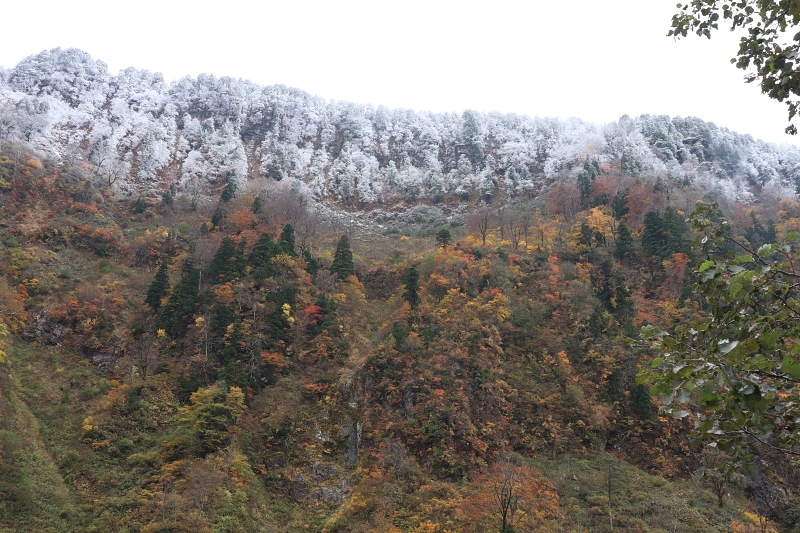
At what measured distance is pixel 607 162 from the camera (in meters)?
61.9

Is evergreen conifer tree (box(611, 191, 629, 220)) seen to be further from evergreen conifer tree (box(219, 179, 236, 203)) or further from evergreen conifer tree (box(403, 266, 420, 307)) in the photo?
evergreen conifer tree (box(219, 179, 236, 203))

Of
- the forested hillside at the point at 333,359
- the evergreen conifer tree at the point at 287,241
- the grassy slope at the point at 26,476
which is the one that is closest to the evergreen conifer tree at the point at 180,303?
the forested hillside at the point at 333,359

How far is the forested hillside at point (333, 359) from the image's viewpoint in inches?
704

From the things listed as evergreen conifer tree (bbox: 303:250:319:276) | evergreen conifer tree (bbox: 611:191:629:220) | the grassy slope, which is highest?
evergreen conifer tree (bbox: 611:191:629:220)

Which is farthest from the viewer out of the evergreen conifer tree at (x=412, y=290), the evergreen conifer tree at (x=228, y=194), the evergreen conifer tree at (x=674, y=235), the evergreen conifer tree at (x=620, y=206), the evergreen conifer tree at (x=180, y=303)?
the evergreen conifer tree at (x=620, y=206)

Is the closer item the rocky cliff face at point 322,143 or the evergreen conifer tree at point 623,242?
the evergreen conifer tree at point 623,242

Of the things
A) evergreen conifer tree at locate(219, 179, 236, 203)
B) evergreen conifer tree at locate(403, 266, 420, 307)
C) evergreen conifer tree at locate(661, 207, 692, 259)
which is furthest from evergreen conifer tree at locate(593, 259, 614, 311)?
evergreen conifer tree at locate(219, 179, 236, 203)


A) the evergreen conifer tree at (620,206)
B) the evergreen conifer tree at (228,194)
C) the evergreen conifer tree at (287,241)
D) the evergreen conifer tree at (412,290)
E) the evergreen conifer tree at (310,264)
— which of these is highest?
the evergreen conifer tree at (620,206)

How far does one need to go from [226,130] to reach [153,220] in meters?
26.0

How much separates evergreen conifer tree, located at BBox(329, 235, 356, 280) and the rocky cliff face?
875 inches

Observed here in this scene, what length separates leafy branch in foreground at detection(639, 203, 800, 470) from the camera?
2.41 metres

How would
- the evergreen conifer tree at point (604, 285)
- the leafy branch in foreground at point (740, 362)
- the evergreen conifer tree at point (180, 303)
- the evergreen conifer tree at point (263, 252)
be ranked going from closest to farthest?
the leafy branch in foreground at point (740, 362), the evergreen conifer tree at point (180, 303), the evergreen conifer tree at point (263, 252), the evergreen conifer tree at point (604, 285)

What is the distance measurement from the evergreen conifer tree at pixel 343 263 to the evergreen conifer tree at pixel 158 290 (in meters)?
12.0

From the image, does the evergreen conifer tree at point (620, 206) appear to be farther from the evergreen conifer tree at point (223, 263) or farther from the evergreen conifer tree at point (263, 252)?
the evergreen conifer tree at point (223, 263)
